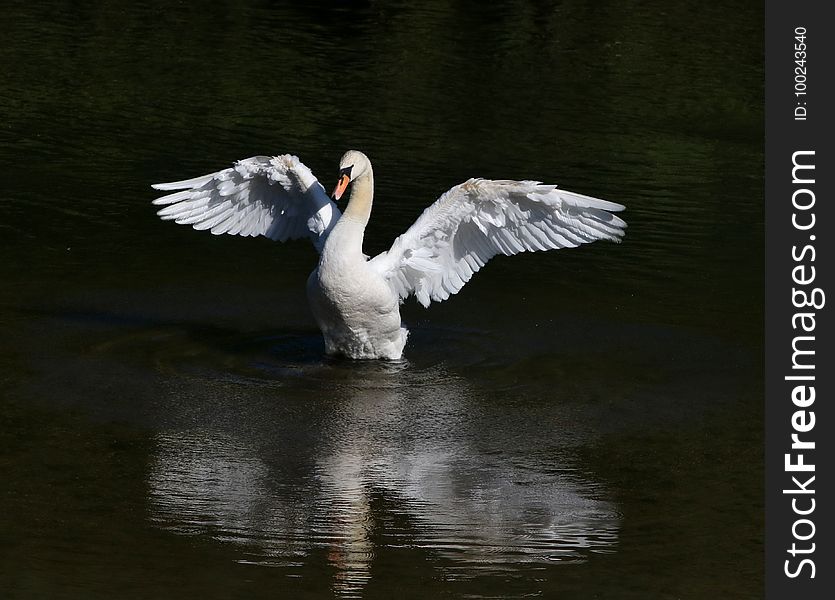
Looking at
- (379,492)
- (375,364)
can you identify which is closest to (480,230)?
(375,364)

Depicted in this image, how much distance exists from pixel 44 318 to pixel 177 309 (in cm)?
113

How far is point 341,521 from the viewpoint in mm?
8461

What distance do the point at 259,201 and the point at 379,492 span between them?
4.14 meters

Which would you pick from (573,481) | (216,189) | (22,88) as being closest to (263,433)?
(573,481)

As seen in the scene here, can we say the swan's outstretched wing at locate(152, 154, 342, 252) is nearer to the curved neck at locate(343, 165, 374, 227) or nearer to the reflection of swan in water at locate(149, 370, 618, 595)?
the curved neck at locate(343, 165, 374, 227)

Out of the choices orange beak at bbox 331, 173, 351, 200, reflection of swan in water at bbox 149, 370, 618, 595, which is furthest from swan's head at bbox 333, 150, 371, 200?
reflection of swan in water at bbox 149, 370, 618, 595

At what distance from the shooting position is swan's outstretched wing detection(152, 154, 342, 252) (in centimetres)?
1191

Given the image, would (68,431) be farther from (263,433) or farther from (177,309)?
(177,309)

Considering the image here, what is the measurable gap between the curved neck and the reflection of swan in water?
1.55 metres

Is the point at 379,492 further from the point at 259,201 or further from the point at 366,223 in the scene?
the point at 259,201

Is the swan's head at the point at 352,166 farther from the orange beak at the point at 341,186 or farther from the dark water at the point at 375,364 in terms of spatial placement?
the dark water at the point at 375,364

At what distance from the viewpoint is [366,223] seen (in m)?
11.9

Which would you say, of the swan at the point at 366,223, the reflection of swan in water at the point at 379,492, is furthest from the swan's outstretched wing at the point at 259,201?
the reflection of swan in water at the point at 379,492

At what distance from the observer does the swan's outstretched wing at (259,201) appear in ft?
39.1
